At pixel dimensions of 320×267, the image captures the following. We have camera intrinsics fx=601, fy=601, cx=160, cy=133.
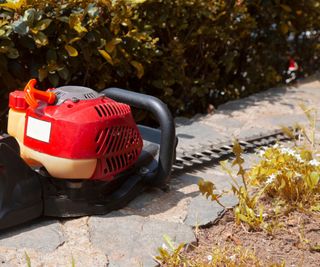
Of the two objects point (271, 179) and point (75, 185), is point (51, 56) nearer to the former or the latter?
point (75, 185)

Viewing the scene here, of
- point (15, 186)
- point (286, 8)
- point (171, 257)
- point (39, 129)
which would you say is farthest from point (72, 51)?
point (286, 8)

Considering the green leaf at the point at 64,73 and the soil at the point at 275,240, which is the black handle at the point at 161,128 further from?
the green leaf at the point at 64,73

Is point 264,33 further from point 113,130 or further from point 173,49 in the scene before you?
point 113,130

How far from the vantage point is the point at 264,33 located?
5.79 metres

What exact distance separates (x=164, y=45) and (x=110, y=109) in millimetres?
2117

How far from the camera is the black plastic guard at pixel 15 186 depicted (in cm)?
245

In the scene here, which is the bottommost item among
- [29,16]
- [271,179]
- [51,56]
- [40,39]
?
[271,179]

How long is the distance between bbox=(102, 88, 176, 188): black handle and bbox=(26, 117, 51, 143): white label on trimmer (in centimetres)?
54

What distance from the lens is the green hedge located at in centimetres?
349

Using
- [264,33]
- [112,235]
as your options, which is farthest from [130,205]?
[264,33]

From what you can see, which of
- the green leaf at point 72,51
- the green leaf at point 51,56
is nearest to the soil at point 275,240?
the green leaf at point 72,51

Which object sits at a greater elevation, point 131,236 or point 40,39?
point 40,39

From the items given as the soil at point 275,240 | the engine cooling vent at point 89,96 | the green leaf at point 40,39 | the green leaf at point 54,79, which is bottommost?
the soil at point 275,240

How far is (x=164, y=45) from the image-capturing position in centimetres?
460
